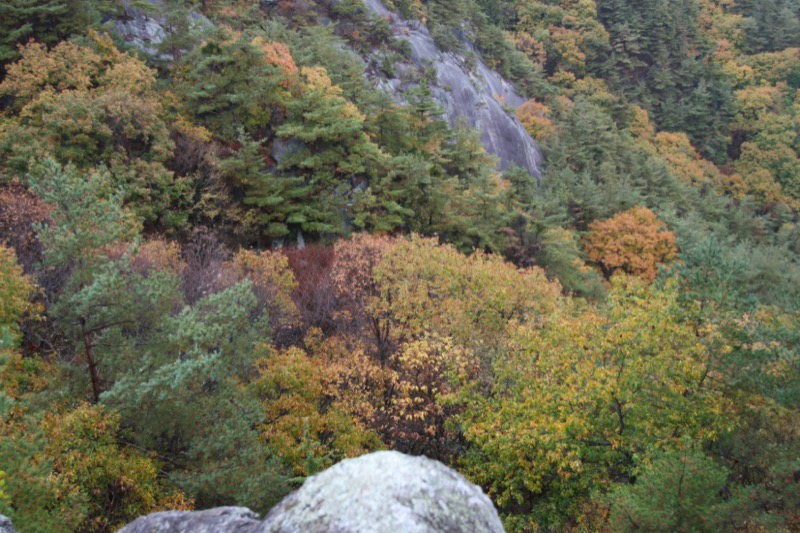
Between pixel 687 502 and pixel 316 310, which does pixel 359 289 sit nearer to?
pixel 316 310

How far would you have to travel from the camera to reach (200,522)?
5.79 m

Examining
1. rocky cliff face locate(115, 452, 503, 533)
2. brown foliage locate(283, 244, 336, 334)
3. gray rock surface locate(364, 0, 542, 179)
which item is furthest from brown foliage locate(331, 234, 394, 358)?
gray rock surface locate(364, 0, 542, 179)

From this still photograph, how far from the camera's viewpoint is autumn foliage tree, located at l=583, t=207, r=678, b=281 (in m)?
35.4

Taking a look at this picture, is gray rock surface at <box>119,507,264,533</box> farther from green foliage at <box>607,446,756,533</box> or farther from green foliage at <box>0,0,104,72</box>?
green foliage at <box>0,0,104,72</box>

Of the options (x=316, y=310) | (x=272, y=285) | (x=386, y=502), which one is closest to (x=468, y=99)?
(x=316, y=310)

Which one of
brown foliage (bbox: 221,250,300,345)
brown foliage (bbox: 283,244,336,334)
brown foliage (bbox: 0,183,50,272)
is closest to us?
brown foliage (bbox: 0,183,50,272)

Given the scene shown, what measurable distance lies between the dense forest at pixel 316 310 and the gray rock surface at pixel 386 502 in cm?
433

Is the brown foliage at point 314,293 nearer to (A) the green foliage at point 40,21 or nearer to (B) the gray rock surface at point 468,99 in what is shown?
(A) the green foliage at point 40,21

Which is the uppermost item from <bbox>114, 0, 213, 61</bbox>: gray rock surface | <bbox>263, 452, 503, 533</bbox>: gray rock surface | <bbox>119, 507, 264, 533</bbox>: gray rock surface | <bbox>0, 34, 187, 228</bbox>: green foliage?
<bbox>263, 452, 503, 533</bbox>: gray rock surface

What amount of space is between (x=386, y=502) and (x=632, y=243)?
35.3 meters

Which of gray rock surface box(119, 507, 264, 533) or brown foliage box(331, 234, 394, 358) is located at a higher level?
gray rock surface box(119, 507, 264, 533)

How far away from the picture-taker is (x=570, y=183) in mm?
41438

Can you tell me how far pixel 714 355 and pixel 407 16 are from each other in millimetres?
46763

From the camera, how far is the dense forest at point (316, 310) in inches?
372
